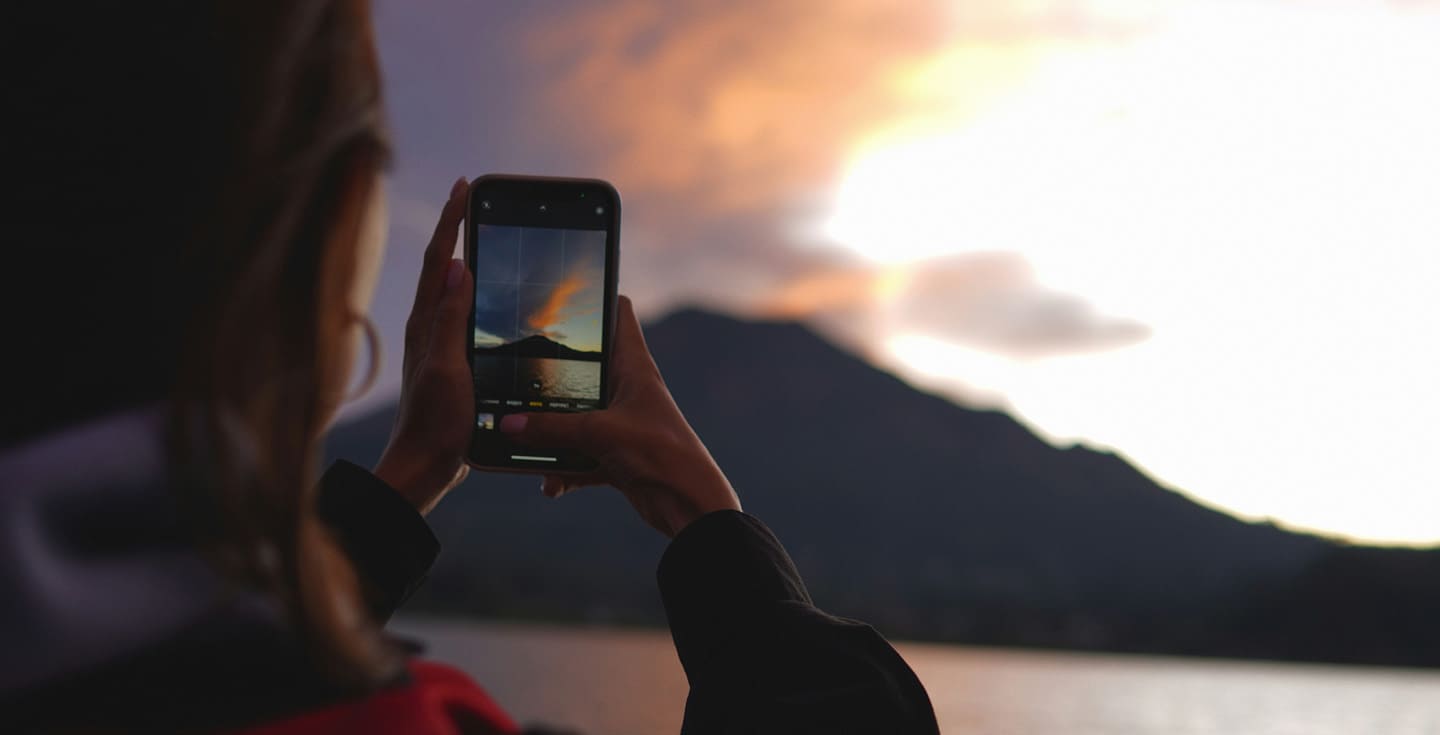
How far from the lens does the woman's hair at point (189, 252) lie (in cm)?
81

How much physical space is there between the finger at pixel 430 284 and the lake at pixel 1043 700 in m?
71.5

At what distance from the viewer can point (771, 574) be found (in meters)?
1.54

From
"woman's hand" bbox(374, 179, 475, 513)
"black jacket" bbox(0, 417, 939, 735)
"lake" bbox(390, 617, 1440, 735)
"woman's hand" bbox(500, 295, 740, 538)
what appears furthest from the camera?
"lake" bbox(390, 617, 1440, 735)

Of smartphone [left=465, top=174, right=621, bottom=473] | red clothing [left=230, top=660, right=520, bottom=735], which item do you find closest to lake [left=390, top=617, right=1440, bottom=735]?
smartphone [left=465, top=174, right=621, bottom=473]

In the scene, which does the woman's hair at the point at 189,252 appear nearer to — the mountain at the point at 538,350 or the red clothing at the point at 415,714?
the red clothing at the point at 415,714

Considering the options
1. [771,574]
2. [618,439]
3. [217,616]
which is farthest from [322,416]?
[618,439]

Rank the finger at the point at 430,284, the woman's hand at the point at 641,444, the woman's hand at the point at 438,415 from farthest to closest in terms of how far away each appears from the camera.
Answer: the finger at the point at 430,284 → the woman's hand at the point at 438,415 → the woman's hand at the point at 641,444

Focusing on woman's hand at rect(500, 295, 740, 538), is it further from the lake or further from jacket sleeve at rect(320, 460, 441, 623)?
the lake

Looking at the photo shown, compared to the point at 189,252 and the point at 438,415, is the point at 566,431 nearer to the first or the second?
the point at 438,415

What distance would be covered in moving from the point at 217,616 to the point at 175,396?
0.54 ft

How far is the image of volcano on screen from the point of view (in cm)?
231

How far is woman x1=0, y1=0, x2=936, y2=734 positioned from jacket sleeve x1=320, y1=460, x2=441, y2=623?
2.14ft

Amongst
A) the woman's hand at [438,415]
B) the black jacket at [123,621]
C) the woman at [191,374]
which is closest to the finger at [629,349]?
the woman's hand at [438,415]

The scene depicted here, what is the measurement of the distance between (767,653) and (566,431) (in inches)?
28.9
